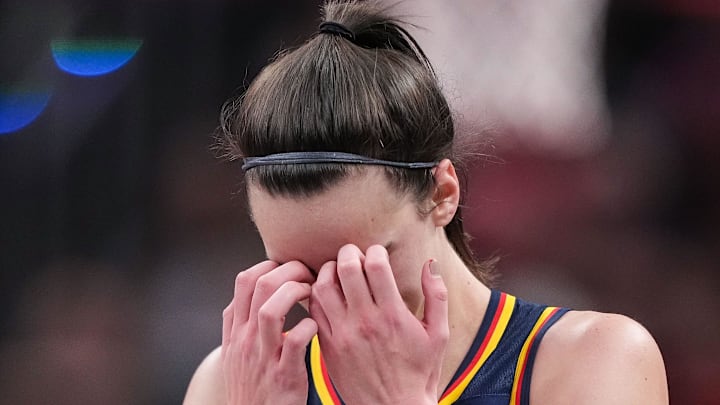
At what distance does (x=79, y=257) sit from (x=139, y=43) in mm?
823

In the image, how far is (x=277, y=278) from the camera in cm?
151

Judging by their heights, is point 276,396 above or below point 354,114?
below

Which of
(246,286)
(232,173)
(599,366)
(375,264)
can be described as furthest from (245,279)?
(232,173)

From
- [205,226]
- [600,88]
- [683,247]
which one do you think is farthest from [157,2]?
[683,247]

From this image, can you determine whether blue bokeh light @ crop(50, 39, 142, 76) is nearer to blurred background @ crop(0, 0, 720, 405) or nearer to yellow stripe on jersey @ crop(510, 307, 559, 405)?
blurred background @ crop(0, 0, 720, 405)

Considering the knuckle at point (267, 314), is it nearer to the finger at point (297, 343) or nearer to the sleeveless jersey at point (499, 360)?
the finger at point (297, 343)

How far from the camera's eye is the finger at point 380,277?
1.46m

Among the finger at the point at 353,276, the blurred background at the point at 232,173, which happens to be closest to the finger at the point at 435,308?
the finger at the point at 353,276

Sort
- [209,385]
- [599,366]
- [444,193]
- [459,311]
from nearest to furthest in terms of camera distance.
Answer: [599,366], [444,193], [459,311], [209,385]

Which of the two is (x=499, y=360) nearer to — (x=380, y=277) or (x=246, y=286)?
(x=380, y=277)

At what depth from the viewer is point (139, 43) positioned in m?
3.52

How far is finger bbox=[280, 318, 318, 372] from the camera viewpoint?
1.51 metres

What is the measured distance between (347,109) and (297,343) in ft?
1.26

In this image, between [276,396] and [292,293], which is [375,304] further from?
[276,396]
